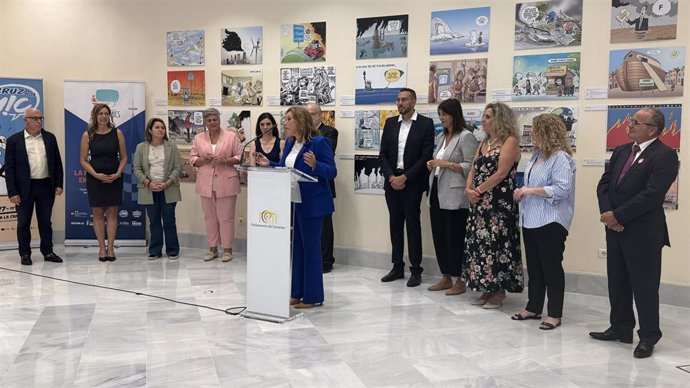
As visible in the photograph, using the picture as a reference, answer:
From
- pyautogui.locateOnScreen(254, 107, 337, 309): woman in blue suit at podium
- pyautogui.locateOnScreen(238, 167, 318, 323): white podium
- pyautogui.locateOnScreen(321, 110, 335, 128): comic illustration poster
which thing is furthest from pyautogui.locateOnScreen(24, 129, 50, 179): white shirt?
pyautogui.locateOnScreen(238, 167, 318, 323): white podium

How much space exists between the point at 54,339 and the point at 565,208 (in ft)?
12.5

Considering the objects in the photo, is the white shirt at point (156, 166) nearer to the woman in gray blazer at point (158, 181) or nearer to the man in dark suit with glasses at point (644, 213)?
the woman in gray blazer at point (158, 181)

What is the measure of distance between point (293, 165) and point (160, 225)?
3133mm

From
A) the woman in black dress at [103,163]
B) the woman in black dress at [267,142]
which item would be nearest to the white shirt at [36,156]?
the woman in black dress at [103,163]

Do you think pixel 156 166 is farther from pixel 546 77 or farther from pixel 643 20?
pixel 643 20

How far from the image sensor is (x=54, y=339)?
4.34 metres

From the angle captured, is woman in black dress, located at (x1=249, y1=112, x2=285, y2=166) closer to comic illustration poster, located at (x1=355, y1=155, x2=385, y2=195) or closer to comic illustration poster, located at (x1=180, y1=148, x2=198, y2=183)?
comic illustration poster, located at (x1=355, y1=155, x2=385, y2=195)

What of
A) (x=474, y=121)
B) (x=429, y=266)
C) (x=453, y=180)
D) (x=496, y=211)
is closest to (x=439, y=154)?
(x=453, y=180)

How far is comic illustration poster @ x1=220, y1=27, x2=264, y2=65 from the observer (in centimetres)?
763

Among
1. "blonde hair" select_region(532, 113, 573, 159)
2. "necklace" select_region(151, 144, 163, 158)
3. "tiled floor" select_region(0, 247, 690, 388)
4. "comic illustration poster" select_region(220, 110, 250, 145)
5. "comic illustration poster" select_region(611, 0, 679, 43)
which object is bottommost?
"tiled floor" select_region(0, 247, 690, 388)

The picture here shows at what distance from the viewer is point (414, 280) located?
613cm

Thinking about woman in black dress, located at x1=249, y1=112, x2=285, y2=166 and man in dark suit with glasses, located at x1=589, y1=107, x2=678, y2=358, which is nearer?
man in dark suit with glasses, located at x1=589, y1=107, x2=678, y2=358

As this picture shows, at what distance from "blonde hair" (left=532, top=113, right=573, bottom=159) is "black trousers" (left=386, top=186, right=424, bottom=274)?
1.64 m

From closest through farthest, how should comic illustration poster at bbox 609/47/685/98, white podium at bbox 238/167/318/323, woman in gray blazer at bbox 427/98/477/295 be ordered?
white podium at bbox 238/167/318/323 → comic illustration poster at bbox 609/47/685/98 → woman in gray blazer at bbox 427/98/477/295
